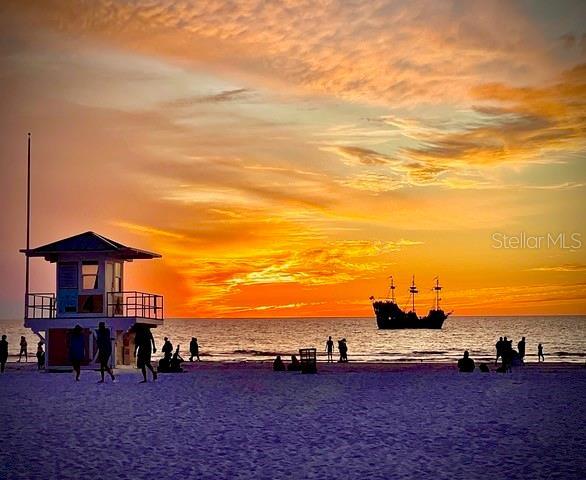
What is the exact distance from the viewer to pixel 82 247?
43000 millimetres

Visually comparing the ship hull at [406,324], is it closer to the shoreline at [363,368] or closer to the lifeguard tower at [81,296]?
the shoreline at [363,368]

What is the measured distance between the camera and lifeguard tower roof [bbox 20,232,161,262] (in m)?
42.8

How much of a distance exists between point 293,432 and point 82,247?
2789 centimetres

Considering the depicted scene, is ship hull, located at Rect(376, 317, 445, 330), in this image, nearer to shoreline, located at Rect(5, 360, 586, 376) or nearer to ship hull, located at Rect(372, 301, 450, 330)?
ship hull, located at Rect(372, 301, 450, 330)

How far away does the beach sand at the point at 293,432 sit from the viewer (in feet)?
43.3

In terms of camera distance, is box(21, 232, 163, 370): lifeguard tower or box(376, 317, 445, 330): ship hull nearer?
box(21, 232, 163, 370): lifeguard tower

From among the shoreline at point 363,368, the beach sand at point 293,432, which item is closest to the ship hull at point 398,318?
the shoreline at point 363,368

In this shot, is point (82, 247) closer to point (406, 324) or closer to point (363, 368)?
point (363, 368)

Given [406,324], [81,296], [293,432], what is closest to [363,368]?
[81,296]

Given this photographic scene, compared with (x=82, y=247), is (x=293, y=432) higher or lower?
lower

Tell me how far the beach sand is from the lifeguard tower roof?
12.7 metres

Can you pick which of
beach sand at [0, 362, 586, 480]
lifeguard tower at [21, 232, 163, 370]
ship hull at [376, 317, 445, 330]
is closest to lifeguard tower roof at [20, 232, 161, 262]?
lifeguard tower at [21, 232, 163, 370]

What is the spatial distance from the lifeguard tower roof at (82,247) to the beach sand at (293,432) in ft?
41.8

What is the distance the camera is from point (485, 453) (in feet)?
48.1
